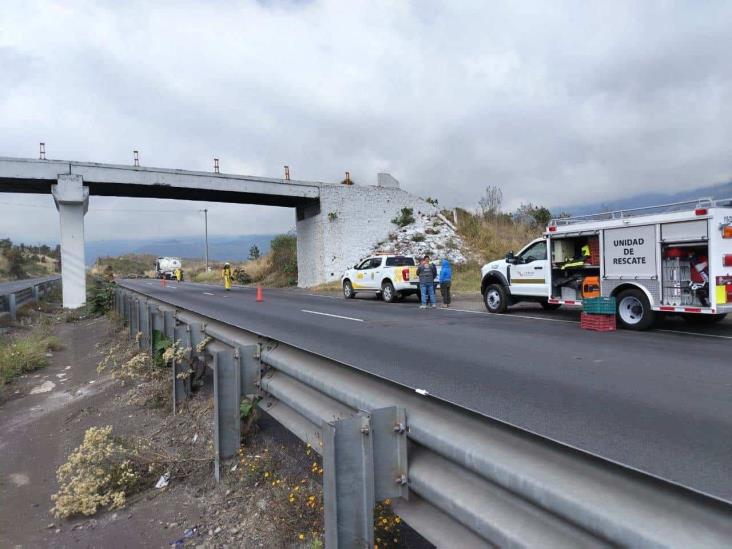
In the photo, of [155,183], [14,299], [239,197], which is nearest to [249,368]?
[14,299]

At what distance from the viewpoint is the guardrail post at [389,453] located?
2568 millimetres

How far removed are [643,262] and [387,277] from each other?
1114 cm

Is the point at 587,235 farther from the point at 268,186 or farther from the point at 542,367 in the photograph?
the point at 268,186

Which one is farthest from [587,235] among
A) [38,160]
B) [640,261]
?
[38,160]

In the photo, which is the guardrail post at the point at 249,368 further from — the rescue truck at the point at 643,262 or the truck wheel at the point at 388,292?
the truck wheel at the point at 388,292

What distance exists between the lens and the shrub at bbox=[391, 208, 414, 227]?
113 ft

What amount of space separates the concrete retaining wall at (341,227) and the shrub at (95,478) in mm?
26631

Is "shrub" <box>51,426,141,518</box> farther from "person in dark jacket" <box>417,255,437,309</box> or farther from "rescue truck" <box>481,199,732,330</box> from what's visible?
"person in dark jacket" <box>417,255,437,309</box>

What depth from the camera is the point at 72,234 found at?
25969 millimetres

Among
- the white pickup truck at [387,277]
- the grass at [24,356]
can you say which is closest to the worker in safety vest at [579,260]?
the white pickup truck at [387,277]

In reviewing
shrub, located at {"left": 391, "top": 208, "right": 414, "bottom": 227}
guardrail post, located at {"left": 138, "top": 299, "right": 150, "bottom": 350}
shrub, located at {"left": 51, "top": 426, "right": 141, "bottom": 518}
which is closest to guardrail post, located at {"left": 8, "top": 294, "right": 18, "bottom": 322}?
guardrail post, located at {"left": 138, "top": 299, "right": 150, "bottom": 350}

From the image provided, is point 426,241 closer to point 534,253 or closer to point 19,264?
point 534,253

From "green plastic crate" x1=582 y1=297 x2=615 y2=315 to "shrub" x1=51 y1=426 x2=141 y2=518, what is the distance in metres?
9.27

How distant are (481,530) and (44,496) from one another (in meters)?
4.78
